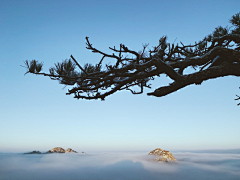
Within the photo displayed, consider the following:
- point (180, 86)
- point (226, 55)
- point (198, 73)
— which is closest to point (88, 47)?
point (180, 86)

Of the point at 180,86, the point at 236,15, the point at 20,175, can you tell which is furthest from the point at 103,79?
the point at 236,15

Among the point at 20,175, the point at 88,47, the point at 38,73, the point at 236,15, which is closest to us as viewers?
the point at 20,175

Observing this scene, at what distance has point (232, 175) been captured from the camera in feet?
9.44

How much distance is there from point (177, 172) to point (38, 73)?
3234 millimetres

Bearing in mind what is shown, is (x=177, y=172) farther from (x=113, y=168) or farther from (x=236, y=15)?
(x=236, y=15)

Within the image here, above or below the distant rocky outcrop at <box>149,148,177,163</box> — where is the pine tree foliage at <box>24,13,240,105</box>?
above

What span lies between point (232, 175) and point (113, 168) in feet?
6.44

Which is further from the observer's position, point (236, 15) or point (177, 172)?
point (236, 15)

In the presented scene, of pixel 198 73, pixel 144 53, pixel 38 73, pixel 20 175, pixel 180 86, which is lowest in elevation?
pixel 20 175

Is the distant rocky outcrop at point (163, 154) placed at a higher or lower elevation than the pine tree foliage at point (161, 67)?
lower

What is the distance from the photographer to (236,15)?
155 inches

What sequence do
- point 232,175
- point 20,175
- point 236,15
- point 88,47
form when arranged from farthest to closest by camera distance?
point 236,15
point 88,47
point 232,175
point 20,175

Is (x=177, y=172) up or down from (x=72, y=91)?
down

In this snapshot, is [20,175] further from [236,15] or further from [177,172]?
[236,15]
